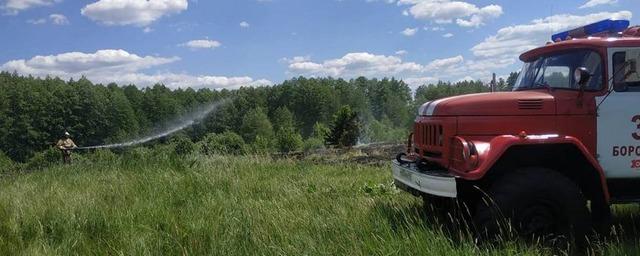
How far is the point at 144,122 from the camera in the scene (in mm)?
110000

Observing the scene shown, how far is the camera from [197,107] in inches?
4648

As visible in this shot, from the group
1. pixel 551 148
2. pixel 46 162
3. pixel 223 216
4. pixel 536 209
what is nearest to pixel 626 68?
pixel 551 148

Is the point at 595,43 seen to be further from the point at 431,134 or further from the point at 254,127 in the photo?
the point at 254,127

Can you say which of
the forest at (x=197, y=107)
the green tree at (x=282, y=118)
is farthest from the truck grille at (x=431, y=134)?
the green tree at (x=282, y=118)

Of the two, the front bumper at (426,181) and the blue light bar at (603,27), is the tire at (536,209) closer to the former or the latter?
the front bumper at (426,181)

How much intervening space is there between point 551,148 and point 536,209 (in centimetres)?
67

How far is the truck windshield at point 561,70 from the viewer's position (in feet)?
19.8

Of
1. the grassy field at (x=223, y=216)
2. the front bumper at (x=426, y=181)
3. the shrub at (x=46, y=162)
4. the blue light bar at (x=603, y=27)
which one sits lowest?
the shrub at (x=46, y=162)

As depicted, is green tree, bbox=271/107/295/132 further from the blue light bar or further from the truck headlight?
the truck headlight

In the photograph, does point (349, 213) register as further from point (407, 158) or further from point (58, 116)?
point (58, 116)

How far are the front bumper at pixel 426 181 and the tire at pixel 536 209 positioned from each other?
323 millimetres

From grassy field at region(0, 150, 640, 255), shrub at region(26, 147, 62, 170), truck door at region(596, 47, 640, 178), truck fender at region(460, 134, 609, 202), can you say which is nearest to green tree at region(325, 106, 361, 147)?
shrub at region(26, 147, 62, 170)

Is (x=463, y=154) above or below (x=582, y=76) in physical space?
below

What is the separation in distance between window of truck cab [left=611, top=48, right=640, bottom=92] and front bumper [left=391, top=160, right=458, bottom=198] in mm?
2005
